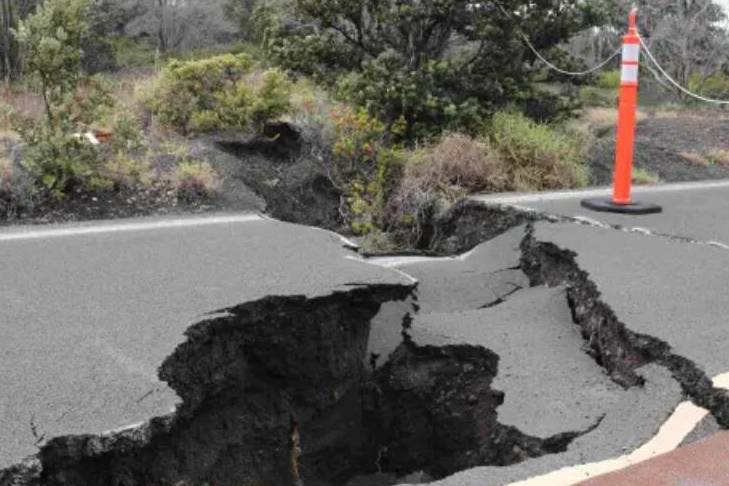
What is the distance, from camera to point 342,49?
416 inches

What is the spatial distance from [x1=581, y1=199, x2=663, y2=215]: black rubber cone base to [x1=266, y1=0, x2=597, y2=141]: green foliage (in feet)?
8.07

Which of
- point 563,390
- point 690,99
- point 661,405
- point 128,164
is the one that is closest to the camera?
point 661,405

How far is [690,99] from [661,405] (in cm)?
2097

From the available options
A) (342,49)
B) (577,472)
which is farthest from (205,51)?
(577,472)

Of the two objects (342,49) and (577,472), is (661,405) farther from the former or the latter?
(342,49)

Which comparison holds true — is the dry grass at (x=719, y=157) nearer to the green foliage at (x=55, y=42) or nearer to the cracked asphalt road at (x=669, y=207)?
the cracked asphalt road at (x=669, y=207)

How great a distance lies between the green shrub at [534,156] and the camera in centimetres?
927

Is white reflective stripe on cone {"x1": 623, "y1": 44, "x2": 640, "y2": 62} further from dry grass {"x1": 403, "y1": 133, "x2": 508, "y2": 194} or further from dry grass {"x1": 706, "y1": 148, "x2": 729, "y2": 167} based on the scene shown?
dry grass {"x1": 706, "y1": 148, "x2": 729, "y2": 167}

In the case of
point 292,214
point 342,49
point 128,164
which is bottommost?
point 292,214

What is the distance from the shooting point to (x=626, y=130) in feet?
24.8

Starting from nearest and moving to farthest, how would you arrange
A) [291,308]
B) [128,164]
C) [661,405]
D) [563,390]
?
1. [661,405]
2. [563,390]
3. [291,308]
4. [128,164]

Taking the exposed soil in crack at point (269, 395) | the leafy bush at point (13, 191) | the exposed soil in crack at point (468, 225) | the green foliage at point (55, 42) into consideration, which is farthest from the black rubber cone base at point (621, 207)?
the leafy bush at point (13, 191)

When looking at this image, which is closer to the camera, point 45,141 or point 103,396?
point 103,396

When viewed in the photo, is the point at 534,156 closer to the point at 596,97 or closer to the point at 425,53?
the point at 425,53
